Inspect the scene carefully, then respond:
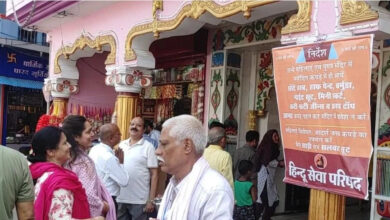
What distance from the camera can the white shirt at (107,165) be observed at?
3497mm

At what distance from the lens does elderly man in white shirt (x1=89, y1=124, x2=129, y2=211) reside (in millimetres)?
3502

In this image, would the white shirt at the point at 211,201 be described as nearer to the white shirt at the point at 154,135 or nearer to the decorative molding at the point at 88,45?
the white shirt at the point at 154,135

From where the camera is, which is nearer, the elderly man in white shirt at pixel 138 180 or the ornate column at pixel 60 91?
the elderly man in white shirt at pixel 138 180

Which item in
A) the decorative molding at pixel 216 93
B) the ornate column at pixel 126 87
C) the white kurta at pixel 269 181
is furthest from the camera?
the decorative molding at pixel 216 93

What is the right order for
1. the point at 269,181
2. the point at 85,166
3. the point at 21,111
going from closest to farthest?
the point at 85,166 < the point at 269,181 < the point at 21,111

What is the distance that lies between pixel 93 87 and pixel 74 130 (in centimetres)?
670

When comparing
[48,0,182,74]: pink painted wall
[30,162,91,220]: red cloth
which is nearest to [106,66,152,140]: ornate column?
[48,0,182,74]: pink painted wall

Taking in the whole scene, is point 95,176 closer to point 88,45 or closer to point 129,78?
point 129,78

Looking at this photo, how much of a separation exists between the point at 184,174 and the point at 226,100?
16.0ft

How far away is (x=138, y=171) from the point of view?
13.9 feet

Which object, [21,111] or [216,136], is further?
[21,111]

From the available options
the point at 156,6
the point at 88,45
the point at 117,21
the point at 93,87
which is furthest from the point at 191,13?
the point at 93,87

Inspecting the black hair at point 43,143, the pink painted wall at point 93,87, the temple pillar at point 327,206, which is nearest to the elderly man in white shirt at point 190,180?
the black hair at point 43,143

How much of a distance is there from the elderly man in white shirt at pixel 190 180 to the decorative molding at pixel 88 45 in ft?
15.3
